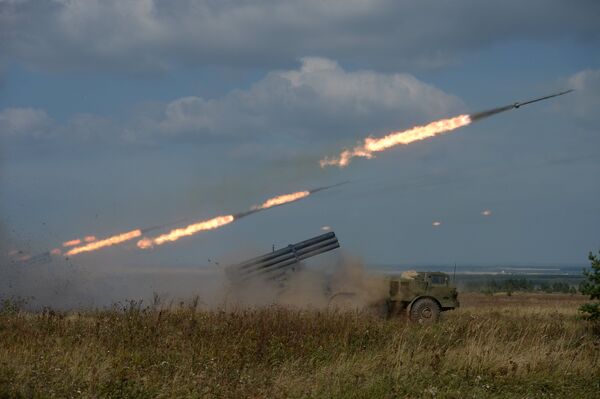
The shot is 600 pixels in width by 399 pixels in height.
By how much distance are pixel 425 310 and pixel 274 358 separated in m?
13.3

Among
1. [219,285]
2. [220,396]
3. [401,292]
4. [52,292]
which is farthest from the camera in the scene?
[52,292]

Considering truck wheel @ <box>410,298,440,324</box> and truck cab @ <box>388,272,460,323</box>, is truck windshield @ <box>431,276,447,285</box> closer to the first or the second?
truck cab @ <box>388,272,460,323</box>

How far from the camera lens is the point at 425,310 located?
25406 millimetres

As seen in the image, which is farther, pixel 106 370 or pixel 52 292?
pixel 52 292

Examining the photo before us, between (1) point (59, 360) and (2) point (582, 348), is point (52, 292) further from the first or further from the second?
(2) point (582, 348)

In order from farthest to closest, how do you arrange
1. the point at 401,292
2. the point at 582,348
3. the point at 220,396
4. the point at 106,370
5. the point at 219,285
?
1. the point at 219,285
2. the point at 401,292
3. the point at 582,348
4. the point at 106,370
5. the point at 220,396

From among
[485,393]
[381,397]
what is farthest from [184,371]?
[485,393]

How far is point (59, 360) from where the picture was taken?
11.6 meters

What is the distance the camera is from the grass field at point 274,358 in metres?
10.8

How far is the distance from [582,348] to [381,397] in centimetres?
598

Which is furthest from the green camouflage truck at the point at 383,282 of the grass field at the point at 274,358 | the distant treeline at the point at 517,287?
the distant treeline at the point at 517,287

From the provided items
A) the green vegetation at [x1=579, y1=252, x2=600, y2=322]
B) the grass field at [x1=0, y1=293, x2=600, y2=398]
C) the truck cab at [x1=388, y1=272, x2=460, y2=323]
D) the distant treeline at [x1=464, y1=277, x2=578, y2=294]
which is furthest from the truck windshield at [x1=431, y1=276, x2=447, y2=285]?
the distant treeline at [x1=464, y1=277, x2=578, y2=294]

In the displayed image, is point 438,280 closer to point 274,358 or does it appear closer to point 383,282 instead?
point 383,282

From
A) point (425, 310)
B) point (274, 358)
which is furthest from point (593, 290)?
point (274, 358)
